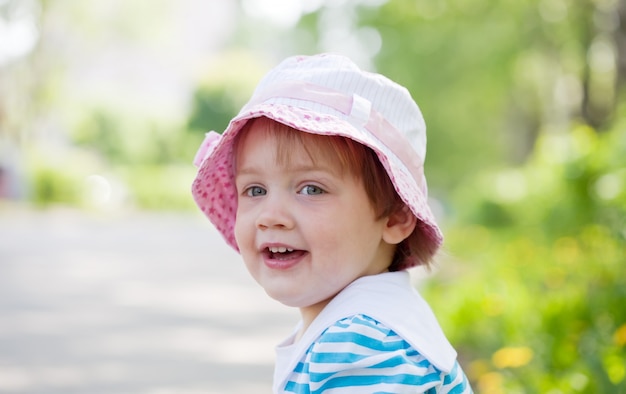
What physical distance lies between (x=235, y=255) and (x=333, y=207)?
12479mm

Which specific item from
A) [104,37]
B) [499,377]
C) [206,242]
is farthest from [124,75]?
[499,377]

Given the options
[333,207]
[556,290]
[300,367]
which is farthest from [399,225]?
[556,290]

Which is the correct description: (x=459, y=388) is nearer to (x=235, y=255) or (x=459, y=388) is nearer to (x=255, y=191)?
(x=255, y=191)

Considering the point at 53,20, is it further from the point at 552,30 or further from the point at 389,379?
the point at 389,379

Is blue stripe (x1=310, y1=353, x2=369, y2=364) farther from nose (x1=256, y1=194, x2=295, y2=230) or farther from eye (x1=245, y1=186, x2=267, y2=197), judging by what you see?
eye (x1=245, y1=186, x2=267, y2=197)

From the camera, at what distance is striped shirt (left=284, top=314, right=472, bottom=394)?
1.60m

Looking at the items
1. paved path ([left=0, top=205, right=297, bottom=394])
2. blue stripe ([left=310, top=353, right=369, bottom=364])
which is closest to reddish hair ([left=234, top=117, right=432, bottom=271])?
blue stripe ([left=310, top=353, right=369, bottom=364])

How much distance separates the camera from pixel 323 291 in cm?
185

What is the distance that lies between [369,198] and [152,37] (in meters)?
32.2

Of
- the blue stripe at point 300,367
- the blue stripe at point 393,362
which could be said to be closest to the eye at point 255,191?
the blue stripe at point 300,367

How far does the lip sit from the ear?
228mm

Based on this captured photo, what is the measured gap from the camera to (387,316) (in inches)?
67.4

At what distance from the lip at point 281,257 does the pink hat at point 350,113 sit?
0.25 meters

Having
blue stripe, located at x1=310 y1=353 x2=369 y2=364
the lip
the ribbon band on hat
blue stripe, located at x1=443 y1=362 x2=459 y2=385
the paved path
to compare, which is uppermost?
the paved path
